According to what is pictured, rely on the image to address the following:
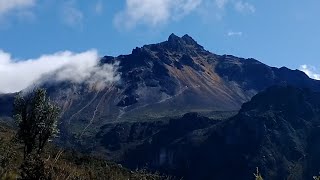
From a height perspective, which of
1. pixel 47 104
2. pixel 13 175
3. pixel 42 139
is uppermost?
pixel 47 104

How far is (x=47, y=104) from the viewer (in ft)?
210

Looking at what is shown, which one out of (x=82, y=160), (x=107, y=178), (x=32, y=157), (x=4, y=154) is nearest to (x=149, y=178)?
(x=107, y=178)

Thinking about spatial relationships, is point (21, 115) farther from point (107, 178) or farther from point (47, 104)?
point (107, 178)

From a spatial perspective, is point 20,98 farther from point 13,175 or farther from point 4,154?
point 13,175

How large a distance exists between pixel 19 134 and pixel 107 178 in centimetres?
1309

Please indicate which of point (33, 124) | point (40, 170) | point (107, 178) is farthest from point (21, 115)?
point (40, 170)

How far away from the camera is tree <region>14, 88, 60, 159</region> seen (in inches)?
2447

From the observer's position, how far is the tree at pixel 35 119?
62156 millimetres

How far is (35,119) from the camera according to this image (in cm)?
6275

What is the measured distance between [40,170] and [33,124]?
3345cm

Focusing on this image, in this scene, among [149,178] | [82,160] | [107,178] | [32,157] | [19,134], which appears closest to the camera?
[32,157]

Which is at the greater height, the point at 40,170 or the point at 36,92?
the point at 36,92

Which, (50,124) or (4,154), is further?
(50,124)

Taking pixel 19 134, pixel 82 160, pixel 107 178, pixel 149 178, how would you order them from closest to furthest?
pixel 149 178 < pixel 107 178 < pixel 19 134 < pixel 82 160
